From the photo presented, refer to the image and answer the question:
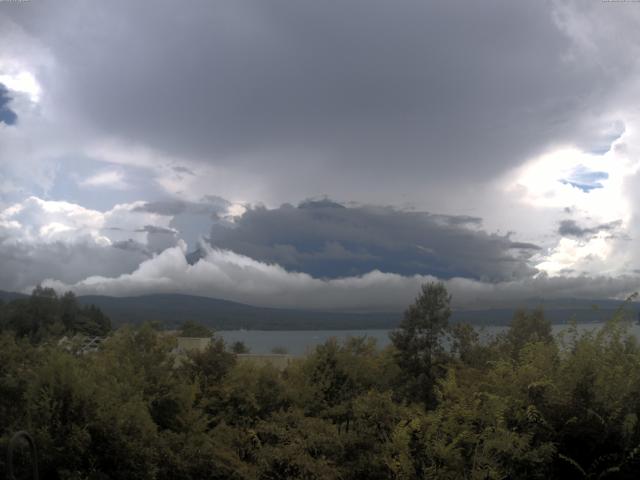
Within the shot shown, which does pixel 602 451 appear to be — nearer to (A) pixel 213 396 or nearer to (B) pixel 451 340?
(A) pixel 213 396

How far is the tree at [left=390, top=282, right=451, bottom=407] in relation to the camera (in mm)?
21859

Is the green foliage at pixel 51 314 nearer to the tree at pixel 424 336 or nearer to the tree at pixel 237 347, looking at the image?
the tree at pixel 237 347

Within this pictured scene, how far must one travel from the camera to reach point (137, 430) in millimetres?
10555

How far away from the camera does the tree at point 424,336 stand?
21859 millimetres

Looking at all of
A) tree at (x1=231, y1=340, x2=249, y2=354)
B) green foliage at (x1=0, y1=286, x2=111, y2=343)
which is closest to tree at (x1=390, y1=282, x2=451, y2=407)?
tree at (x1=231, y1=340, x2=249, y2=354)

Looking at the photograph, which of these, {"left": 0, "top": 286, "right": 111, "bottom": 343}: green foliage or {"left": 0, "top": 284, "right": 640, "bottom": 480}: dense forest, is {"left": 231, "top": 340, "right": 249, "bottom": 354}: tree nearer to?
{"left": 0, "top": 284, "right": 640, "bottom": 480}: dense forest

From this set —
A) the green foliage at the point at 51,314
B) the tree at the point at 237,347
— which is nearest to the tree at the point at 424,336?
the tree at the point at 237,347

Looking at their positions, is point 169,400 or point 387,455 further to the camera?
point 169,400

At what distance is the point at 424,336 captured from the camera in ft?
74.3

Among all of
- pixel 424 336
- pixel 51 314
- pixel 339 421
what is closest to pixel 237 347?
pixel 424 336

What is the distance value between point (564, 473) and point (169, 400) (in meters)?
8.66

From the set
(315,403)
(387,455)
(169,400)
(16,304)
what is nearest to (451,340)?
(315,403)

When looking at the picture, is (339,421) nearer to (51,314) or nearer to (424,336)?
(424,336)

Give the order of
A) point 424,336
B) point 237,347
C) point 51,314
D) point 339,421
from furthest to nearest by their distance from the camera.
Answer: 1. point 51,314
2. point 237,347
3. point 424,336
4. point 339,421
